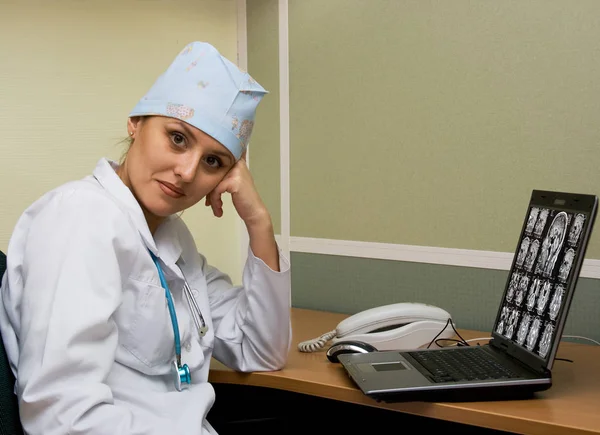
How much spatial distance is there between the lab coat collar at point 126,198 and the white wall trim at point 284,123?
845 mm

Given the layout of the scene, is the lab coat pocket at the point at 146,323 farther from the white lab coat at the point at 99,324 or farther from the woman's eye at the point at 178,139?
the woman's eye at the point at 178,139

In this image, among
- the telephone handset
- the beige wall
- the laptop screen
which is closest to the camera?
the laptop screen

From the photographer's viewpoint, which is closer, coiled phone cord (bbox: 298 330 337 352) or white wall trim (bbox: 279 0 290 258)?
coiled phone cord (bbox: 298 330 337 352)

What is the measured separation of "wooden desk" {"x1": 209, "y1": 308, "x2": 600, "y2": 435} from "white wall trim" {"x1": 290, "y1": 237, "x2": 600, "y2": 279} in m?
0.18

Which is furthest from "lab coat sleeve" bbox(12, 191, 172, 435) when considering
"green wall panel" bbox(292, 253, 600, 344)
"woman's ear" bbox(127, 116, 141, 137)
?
"green wall panel" bbox(292, 253, 600, 344)

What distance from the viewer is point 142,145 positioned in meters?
1.37

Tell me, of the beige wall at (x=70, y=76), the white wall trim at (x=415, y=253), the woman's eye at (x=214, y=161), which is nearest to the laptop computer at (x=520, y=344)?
the white wall trim at (x=415, y=253)

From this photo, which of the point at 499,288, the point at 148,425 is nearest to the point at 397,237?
the point at 499,288

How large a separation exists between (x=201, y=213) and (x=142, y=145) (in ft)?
2.63

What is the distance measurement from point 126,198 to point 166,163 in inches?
3.9

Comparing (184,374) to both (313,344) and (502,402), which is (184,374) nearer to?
(313,344)

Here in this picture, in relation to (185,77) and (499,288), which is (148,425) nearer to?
(185,77)

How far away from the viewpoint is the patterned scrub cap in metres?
1.36

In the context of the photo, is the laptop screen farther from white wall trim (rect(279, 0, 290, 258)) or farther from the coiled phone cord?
white wall trim (rect(279, 0, 290, 258))
